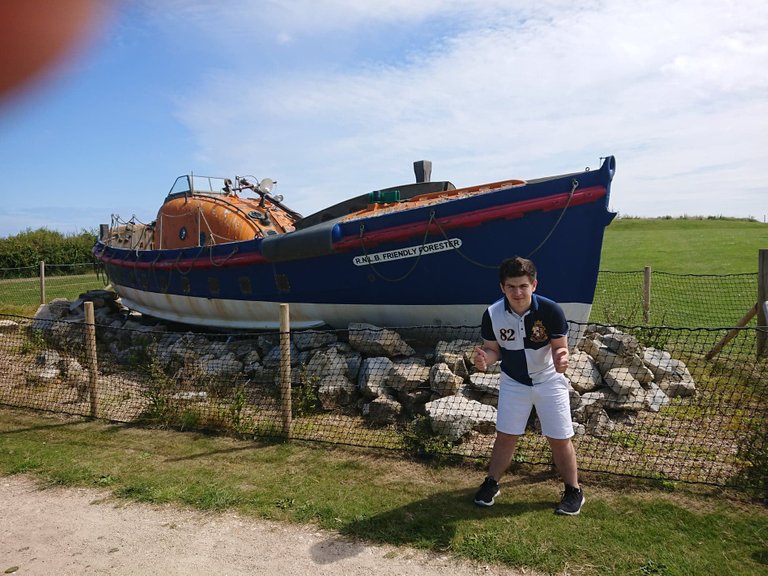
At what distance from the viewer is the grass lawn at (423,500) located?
3719 millimetres

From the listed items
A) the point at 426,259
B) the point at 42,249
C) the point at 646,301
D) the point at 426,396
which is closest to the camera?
the point at 426,396

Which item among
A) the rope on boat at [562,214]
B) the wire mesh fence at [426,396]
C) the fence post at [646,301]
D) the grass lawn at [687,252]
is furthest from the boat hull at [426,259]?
the grass lawn at [687,252]

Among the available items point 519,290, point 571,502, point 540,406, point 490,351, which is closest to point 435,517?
point 571,502

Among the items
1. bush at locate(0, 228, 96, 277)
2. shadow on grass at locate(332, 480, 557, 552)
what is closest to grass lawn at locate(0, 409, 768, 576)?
shadow on grass at locate(332, 480, 557, 552)

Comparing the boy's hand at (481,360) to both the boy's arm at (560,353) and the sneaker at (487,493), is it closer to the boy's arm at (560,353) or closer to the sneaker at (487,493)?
the boy's arm at (560,353)

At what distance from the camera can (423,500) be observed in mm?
4594

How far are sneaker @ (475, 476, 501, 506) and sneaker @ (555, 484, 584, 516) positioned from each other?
18.4 inches

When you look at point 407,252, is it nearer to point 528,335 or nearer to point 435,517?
point 528,335

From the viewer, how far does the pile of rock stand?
6082 millimetres

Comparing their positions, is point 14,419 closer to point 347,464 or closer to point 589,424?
point 347,464

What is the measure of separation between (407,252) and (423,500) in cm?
409

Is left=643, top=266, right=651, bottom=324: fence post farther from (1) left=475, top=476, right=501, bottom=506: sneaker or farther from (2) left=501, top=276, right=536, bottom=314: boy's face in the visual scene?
(2) left=501, top=276, right=536, bottom=314: boy's face

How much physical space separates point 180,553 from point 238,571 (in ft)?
1.59

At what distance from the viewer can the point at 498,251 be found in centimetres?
761
